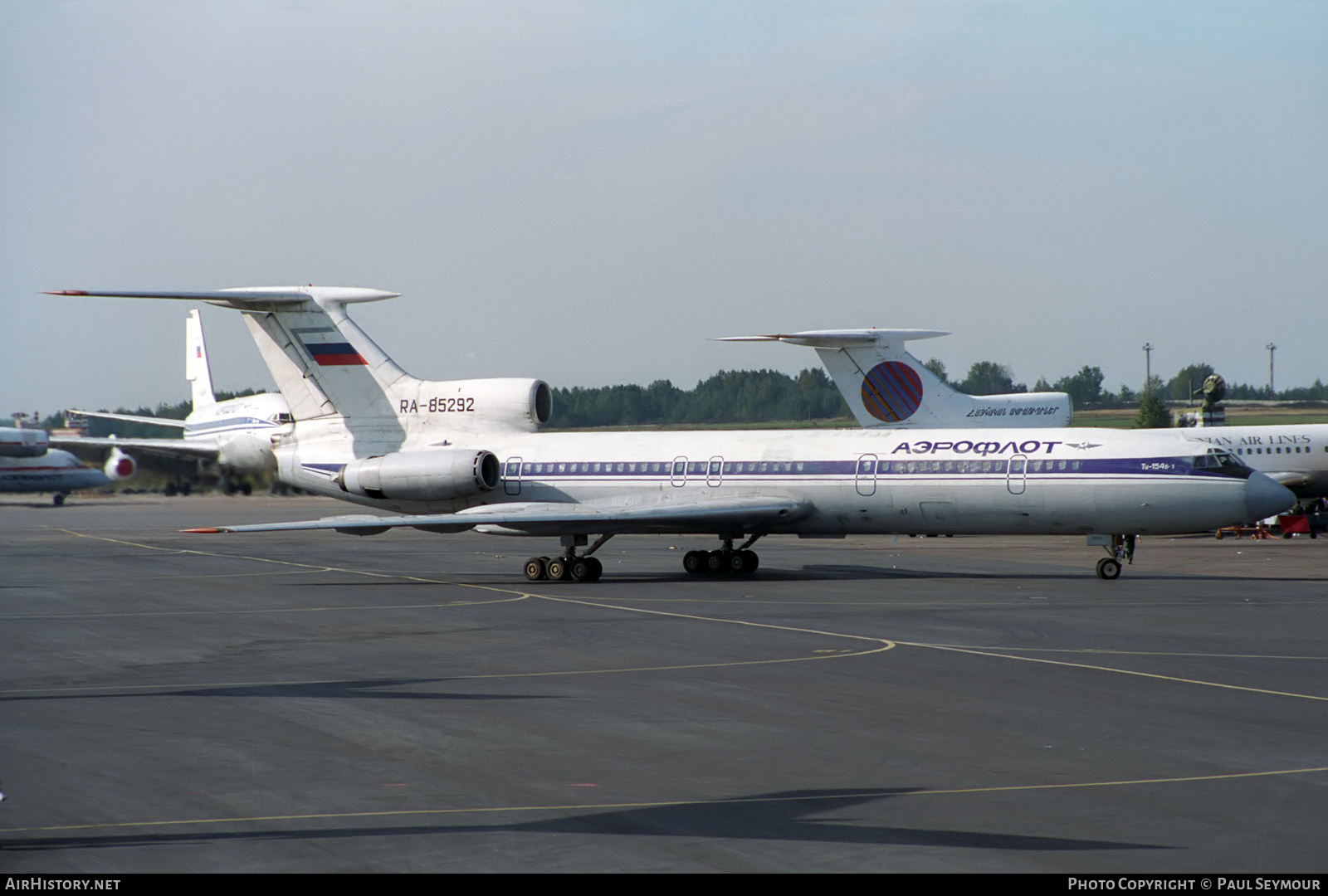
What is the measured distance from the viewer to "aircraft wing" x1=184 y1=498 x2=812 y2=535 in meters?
29.0

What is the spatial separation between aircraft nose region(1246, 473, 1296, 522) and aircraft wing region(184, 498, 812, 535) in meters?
9.16

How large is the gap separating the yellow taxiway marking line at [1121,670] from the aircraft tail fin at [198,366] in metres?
52.7

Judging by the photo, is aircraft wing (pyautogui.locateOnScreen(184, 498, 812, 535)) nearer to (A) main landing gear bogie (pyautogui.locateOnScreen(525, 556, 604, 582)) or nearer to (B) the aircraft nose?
(A) main landing gear bogie (pyautogui.locateOnScreen(525, 556, 604, 582))

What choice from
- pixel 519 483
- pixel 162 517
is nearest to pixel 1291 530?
pixel 519 483

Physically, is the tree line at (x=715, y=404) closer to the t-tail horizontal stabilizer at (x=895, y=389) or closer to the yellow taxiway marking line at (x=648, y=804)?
the t-tail horizontal stabilizer at (x=895, y=389)

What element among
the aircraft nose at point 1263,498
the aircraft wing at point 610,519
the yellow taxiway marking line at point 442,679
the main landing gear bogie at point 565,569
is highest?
the aircraft nose at point 1263,498

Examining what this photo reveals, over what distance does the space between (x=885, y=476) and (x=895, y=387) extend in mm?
15180

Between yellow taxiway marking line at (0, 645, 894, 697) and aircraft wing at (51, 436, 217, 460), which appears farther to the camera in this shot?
aircraft wing at (51, 436, 217, 460)

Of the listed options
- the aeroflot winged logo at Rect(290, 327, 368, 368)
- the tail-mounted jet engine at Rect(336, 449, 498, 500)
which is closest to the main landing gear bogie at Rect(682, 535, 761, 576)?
the tail-mounted jet engine at Rect(336, 449, 498, 500)

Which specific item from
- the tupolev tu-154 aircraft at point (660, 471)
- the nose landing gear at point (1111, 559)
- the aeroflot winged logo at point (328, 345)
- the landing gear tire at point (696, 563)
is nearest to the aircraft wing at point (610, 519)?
the tupolev tu-154 aircraft at point (660, 471)

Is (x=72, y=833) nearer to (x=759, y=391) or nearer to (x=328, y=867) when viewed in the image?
(x=328, y=867)

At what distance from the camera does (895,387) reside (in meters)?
44.2

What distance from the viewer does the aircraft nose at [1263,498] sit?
27422 millimetres

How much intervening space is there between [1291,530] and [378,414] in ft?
101
